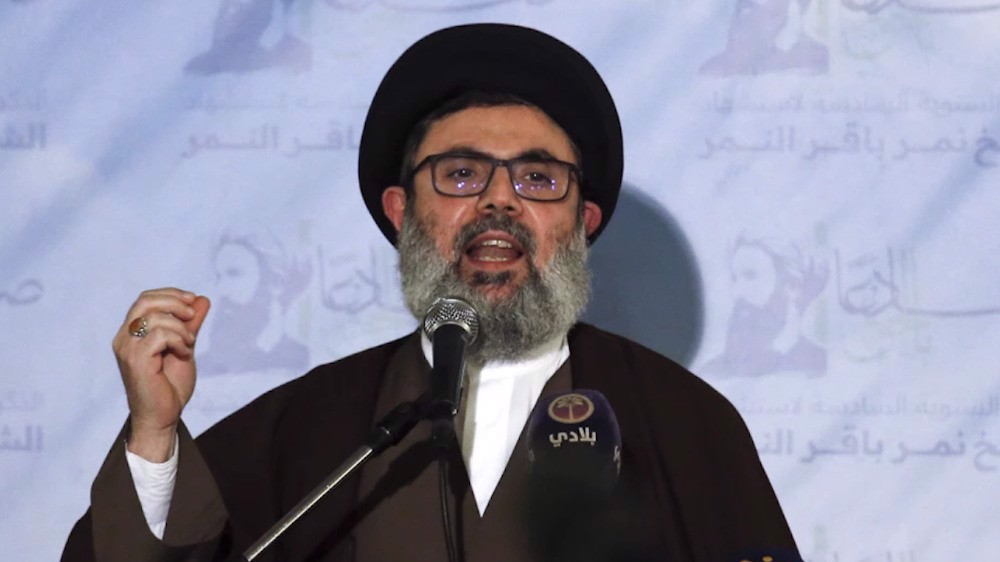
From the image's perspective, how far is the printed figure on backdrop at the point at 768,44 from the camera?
339 centimetres

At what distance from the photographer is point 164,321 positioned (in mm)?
2299

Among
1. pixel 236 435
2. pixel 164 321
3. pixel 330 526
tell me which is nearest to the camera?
pixel 164 321

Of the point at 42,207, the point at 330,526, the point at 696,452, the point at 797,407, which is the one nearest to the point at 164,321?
the point at 330,526

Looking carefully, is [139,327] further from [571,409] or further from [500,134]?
[500,134]

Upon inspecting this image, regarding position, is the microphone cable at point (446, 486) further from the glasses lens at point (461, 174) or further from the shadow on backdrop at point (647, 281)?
the shadow on backdrop at point (647, 281)

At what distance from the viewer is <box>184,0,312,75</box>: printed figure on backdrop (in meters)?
3.46

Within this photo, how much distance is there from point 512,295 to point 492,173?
0.23 m

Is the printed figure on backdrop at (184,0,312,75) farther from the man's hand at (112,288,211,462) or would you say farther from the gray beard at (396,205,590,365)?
the man's hand at (112,288,211,462)

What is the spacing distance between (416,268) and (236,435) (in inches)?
18.2

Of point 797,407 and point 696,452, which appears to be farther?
Result: point 797,407

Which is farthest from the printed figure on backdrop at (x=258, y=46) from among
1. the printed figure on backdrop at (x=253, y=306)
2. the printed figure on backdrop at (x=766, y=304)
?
the printed figure on backdrop at (x=766, y=304)

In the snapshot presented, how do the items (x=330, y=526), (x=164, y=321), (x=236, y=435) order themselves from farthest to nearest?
(x=236, y=435)
(x=330, y=526)
(x=164, y=321)

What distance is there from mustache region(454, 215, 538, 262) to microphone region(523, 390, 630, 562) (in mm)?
769

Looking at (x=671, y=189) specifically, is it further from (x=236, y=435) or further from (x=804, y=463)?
(x=236, y=435)
